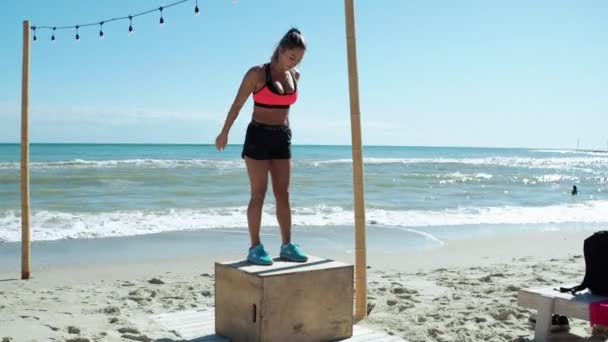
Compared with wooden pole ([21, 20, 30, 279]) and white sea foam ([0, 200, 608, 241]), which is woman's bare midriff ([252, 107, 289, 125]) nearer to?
wooden pole ([21, 20, 30, 279])

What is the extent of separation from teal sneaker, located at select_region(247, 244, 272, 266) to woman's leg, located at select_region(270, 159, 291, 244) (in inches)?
11.1

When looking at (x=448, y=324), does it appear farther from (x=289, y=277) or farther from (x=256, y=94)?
(x=256, y=94)

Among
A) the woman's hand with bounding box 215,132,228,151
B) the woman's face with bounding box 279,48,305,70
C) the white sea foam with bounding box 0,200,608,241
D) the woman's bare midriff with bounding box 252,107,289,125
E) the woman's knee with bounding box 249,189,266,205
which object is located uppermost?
the woman's face with bounding box 279,48,305,70

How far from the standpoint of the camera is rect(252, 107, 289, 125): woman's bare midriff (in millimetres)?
4469

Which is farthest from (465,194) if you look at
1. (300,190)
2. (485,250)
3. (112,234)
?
(112,234)

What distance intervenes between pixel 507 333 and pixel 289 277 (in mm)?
1811

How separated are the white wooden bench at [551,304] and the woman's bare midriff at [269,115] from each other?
2.00 meters

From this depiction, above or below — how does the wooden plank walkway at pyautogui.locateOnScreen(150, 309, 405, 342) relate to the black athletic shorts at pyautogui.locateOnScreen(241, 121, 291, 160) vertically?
below

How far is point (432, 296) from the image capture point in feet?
20.2

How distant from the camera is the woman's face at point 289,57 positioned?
4430 mm

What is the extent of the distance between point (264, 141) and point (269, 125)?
111mm

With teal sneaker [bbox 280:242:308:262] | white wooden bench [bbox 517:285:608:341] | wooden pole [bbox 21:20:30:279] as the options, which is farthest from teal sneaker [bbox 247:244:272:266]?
wooden pole [bbox 21:20:30:279]

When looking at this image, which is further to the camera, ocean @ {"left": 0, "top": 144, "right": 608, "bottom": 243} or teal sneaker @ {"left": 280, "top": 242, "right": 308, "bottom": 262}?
ocean @ {"left": 0, "top": 144, "right": 608, "bottom": 243}

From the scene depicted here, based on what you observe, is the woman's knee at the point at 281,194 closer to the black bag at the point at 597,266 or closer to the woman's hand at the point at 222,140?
the woman's hand at the point at 222,140
